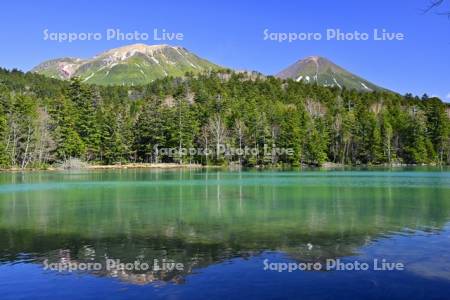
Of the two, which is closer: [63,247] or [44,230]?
[63,247]

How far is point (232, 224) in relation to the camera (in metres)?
21.2

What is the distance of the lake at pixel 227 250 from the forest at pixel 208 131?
57.8 metres

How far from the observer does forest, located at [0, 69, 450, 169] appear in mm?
82938

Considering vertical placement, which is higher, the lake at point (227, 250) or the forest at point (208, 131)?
the forest at point (208, 131)

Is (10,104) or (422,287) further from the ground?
(10,104)

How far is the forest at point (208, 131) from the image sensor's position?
272 ft

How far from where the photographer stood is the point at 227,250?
15.7 metres

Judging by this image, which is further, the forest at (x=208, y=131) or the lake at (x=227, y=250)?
the forest at (x=208, y=131)

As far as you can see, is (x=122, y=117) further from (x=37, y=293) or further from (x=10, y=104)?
(x=37, y=293)

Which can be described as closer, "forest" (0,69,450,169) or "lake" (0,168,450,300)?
"lake" (0,168,450,300)

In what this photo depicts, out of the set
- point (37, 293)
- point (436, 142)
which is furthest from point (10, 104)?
point (436, 142)

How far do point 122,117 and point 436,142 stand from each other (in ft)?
229

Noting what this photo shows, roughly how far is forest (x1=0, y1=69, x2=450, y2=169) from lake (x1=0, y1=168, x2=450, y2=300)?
57.8 m

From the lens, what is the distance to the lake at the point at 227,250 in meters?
11.6
